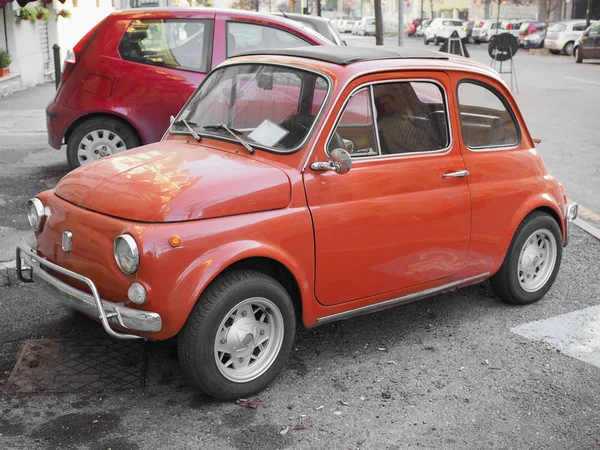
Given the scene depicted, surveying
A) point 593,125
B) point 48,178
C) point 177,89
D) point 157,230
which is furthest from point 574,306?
point 593,125

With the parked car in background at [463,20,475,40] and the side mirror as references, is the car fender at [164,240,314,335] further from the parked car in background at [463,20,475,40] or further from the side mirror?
the parked car in background at [463,20,475,40]

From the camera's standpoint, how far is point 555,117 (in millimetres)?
15477

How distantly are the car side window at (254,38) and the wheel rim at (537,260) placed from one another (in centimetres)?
413

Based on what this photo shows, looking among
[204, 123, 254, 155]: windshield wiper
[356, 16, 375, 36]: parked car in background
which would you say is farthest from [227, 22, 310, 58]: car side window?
[356, 16, 375, 36]: parked car in background

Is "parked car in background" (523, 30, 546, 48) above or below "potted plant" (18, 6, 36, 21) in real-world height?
below

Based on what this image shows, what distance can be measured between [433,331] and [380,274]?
2.55ft

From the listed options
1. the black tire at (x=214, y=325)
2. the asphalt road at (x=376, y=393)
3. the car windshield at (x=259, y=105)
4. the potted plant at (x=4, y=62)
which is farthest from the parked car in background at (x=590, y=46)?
the black tire at (x=214, y=325)

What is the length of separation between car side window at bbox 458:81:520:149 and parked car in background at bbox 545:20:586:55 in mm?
34895

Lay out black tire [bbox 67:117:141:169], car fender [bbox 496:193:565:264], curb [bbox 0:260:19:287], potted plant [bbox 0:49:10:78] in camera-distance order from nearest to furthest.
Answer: car fender [bbox 496:193:565:264] < curb [bbox 0:260:19:287] < black tire [bbox 67:117:141:169] < potted plant [bbox 0:49:10:78]

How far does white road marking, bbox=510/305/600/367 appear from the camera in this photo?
5113 mm

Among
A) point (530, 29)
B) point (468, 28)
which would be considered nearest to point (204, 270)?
point (530, 29)

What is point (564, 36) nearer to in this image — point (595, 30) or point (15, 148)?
point (595, 30)

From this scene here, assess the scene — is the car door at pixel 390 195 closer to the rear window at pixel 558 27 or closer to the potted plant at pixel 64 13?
the potted plant at pixel 64 13

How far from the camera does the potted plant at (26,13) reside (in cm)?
1917
